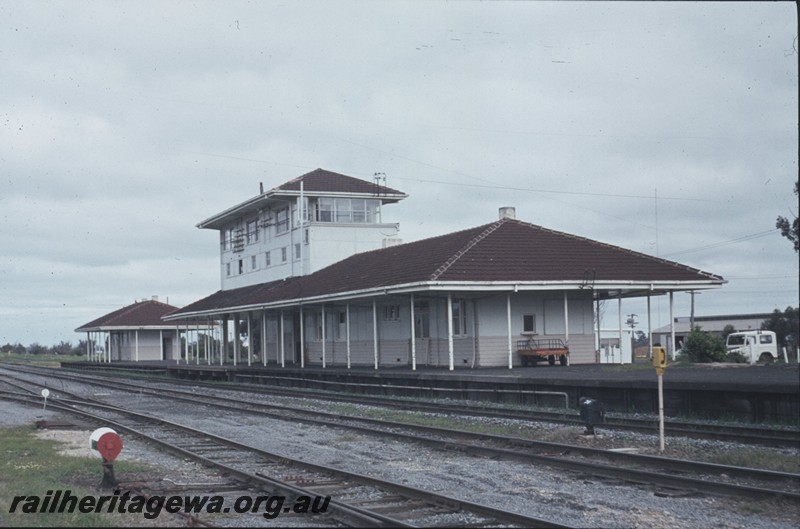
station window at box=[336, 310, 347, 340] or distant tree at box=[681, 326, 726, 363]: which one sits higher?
station window at box=[336, 310, 347, 340]

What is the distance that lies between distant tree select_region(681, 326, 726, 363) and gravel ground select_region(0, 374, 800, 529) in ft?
55.1

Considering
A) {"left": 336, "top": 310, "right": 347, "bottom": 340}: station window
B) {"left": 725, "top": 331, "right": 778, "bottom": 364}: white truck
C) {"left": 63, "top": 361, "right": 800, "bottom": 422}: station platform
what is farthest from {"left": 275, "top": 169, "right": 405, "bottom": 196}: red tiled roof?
{"left": 725, "top": 331, "right": 778, "bottom": 364}: white truck

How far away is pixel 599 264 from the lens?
3086 cm

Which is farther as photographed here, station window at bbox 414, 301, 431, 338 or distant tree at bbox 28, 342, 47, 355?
distant tree at bbox 28, 342, 47, 355

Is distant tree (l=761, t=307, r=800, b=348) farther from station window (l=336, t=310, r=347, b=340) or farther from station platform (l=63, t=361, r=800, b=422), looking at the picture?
station platform (l=63, t=361, r=800, b=422)

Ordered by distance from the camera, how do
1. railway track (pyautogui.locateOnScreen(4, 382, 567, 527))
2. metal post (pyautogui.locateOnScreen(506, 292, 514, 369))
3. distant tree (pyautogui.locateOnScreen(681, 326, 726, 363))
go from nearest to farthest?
railway track (pyautogui.locateOnScreen(4, 382, 567, 527)), metal post (pyautogui.locateOnScreen(506, 292, 514, 369)), distant tree (pyautogui.locateOnScreen(681, 326, 726, 363))

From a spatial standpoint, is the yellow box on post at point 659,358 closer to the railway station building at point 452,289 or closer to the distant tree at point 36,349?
the railway station building at point 452,289

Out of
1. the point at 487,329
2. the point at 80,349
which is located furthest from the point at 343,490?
the point at 80,349

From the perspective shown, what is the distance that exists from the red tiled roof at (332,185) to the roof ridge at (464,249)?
13073 mm

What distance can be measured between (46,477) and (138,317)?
62826 mm

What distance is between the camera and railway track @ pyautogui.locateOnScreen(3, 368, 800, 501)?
34.0 ft

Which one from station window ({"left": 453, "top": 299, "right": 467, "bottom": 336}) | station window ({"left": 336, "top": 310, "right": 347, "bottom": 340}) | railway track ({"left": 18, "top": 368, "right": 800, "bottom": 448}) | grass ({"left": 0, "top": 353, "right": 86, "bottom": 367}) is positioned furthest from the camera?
grass ({"left": 0, "top": 353, "right": 86, "bottom": 367})

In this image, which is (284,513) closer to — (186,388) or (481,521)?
(481,521)

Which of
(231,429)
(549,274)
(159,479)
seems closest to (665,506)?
(159,479)
